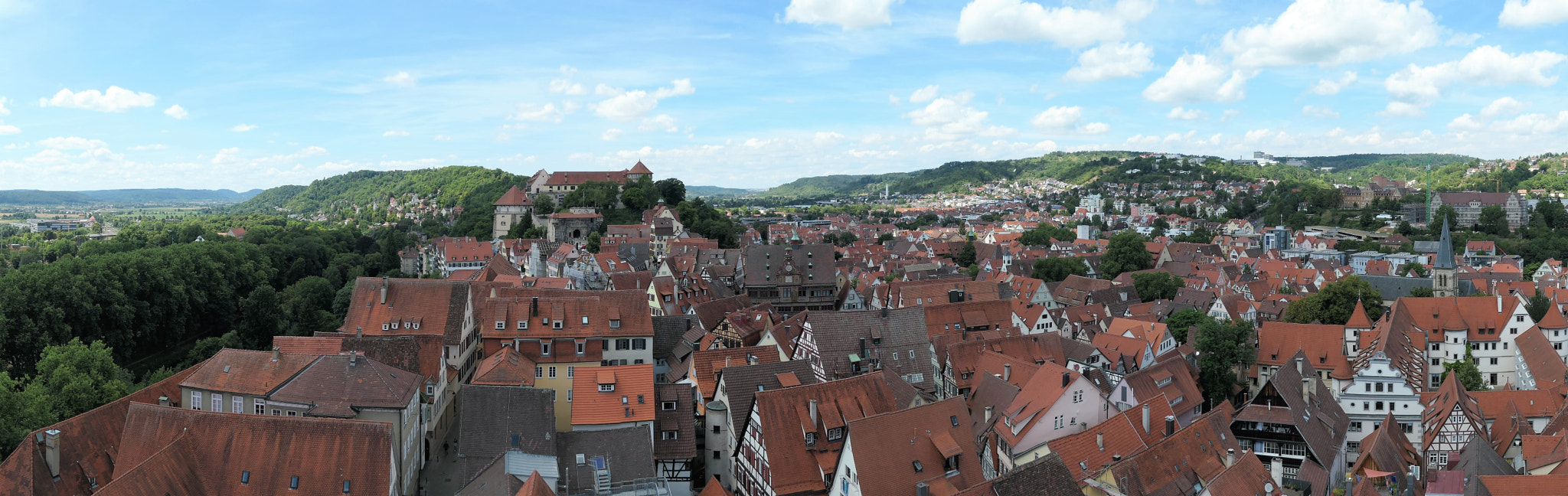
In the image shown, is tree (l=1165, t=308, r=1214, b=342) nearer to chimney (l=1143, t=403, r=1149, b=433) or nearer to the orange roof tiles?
chimney (l=1143, t=403, r=1149, b=433)

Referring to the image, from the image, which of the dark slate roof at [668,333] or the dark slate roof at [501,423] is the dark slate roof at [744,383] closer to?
the dark slate roof at [501,423]

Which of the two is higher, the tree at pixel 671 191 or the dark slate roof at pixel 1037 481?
the tree at pixel 671 191

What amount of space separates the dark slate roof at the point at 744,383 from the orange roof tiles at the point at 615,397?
9.19 feet

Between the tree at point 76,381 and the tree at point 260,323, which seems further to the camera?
the tree at point 260,323

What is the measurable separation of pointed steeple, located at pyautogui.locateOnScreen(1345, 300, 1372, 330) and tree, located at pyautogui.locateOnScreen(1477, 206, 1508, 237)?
9168 centimetres

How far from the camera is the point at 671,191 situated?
112750 millimetres

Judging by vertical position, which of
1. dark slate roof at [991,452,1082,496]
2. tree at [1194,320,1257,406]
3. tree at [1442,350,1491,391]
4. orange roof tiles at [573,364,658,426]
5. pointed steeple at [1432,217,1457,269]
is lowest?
tree at [1442,350,1491,391]

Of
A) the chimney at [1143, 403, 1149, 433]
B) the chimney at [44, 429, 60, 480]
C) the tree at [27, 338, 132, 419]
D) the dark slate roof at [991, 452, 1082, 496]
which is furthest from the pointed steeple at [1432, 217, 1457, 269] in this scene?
the tree at [27, 338, 132, 419]

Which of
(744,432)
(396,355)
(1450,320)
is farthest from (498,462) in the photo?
(1450,320)

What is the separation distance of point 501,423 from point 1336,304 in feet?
183

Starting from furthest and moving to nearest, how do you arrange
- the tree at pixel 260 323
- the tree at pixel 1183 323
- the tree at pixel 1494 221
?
the tree at pixel 1494 221 < the tree at pixel 260 323 < the tree at pixel 1183 323

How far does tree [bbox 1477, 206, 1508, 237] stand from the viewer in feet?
401

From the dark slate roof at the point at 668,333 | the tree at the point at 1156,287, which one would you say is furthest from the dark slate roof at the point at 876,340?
the tree at the point at 1156,287

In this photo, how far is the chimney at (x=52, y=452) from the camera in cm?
2525
